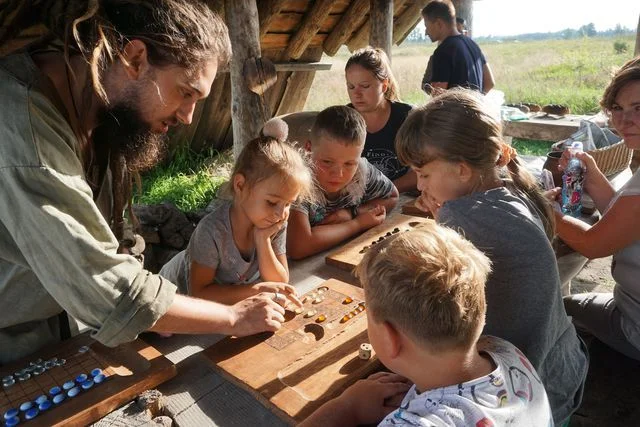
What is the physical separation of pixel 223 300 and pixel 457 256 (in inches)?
42.5

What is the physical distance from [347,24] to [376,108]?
2.74 metres

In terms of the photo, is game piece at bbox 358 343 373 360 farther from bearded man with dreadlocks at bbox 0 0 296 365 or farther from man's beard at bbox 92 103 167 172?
man's beard at bbox 92 103 167 172

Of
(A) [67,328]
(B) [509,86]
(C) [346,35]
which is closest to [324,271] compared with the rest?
(A) [67,328]

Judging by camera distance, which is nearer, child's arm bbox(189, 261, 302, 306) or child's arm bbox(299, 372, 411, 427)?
child's arm bbox(299, 372, 411, 427)

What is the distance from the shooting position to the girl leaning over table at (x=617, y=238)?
2.12m

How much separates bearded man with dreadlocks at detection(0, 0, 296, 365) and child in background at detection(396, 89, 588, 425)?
2.34ft

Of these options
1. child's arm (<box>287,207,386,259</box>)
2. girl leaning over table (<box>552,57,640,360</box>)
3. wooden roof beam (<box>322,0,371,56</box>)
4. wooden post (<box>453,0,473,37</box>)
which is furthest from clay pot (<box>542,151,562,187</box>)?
wooden post (<box>453,0,473,37</box>)

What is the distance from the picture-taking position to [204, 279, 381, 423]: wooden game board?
54.5 inches

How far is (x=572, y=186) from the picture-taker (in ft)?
8.29

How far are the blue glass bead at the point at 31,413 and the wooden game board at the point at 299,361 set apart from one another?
0.49 m

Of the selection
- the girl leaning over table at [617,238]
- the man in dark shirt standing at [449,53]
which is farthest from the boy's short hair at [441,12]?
the girl leaning over table at [617,238]

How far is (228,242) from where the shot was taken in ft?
6.88

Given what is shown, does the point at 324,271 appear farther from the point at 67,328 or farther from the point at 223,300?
the point at 67,328

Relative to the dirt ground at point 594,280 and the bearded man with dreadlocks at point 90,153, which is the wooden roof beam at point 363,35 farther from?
the bearded man with dreadlocks at point 90,153
